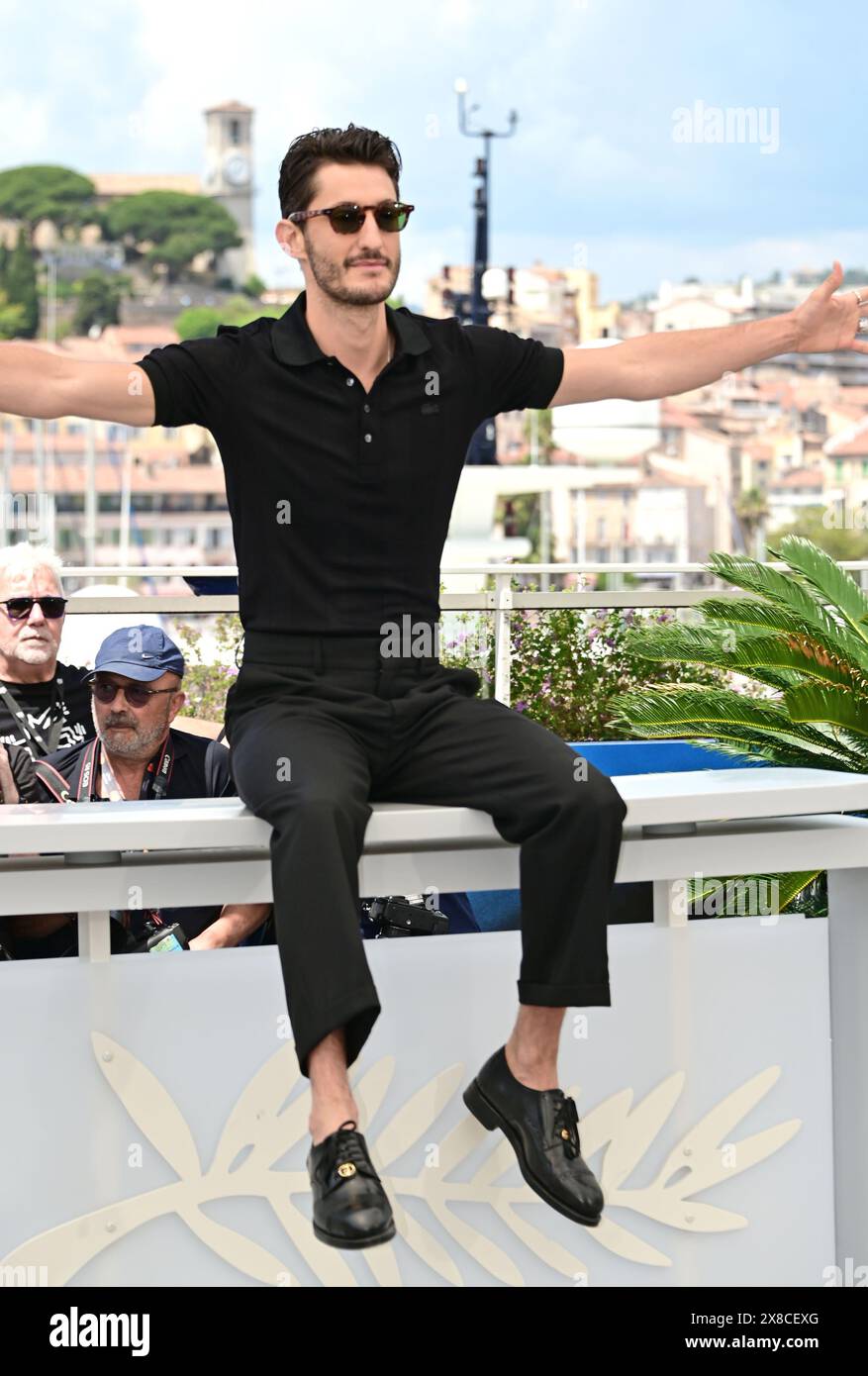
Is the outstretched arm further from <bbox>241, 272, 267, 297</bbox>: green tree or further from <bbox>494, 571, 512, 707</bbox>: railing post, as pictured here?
<bbox>241, 272, 267, 297</bbox>: green tree

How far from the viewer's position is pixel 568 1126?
2734 millimetres

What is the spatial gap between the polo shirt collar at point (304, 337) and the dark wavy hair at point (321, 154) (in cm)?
18

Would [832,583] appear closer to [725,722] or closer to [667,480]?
[725,722]

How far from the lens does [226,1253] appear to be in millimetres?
2838

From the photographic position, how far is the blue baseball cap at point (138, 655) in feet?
14.1

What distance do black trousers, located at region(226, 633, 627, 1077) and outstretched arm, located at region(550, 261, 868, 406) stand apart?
0.64m

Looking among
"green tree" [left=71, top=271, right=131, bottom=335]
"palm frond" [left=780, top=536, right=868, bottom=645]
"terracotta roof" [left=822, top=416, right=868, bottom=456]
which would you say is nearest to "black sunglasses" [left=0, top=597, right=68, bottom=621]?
"palm frond" [left=780, top=536, right=868, bottom=645]

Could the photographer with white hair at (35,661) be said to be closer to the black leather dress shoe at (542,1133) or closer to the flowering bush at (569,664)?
the black leather dress shoe at (542,1133)

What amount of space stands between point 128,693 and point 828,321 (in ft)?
6.17

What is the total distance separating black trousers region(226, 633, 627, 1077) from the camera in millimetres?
2520

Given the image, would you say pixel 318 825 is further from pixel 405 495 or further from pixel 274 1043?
pixel 405 495

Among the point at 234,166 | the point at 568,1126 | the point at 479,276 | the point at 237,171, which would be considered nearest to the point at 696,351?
the point at 568,1126

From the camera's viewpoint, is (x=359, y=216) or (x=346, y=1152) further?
(x=359, y=216)
